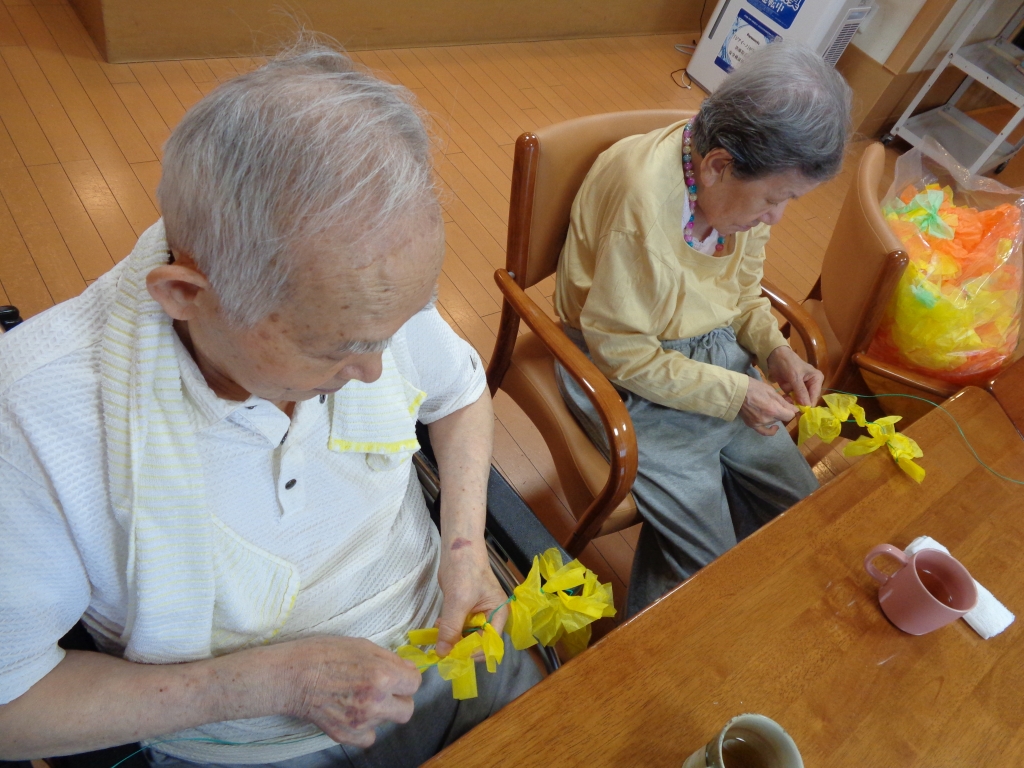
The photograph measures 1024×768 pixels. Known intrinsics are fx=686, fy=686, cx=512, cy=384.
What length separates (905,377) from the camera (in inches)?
67.9

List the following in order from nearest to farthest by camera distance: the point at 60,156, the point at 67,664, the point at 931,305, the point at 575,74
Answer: the point at 67,664 → the point at 931,305 → the point at 60,156 → the point at 575,74

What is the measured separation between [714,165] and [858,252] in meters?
0.56

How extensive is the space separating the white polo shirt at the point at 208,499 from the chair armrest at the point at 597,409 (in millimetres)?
318

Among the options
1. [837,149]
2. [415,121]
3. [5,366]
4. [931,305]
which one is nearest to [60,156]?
[5,366]

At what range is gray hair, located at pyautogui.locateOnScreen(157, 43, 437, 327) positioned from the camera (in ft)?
2.26

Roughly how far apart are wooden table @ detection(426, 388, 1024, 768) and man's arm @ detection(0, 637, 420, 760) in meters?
0.20

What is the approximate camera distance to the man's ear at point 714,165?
1468 millimetres

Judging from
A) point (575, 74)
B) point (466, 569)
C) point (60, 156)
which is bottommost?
point (60, 156)

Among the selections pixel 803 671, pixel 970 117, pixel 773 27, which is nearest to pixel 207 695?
pixel 803 671

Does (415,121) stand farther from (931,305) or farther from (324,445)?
(931,305)

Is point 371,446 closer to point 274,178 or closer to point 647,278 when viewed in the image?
point 274,178

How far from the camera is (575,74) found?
4500mm

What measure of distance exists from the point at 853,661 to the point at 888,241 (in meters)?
1.08

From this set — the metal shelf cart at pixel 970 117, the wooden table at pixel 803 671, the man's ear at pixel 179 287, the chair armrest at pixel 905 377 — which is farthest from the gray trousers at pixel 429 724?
the metal shelf cart at pixel 970 117
